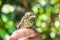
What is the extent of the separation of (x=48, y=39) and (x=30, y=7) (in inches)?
13.6

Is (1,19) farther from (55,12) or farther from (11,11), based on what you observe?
(55,12)

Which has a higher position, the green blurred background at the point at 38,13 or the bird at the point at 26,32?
the bird at the point at 26,32

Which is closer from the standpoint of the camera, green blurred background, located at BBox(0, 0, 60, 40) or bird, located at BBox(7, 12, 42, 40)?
bird, located at BBox(7, 12, 42, 40)

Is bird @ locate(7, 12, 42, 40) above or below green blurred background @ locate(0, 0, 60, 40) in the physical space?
above

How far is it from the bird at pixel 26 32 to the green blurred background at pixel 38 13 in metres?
1.06

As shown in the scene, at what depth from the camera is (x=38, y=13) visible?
1893 millimetres

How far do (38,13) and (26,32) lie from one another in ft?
4.15

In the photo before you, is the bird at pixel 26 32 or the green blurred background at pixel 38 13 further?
the green blurred background at pixel 38 13

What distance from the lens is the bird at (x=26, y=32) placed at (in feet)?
2.06

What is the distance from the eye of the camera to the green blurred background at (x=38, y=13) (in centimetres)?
175

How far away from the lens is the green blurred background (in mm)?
1754

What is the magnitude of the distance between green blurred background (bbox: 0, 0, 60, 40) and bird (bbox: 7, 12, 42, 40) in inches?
41.9

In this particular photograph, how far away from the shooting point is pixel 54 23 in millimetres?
1971

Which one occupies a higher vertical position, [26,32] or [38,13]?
[26,32]
